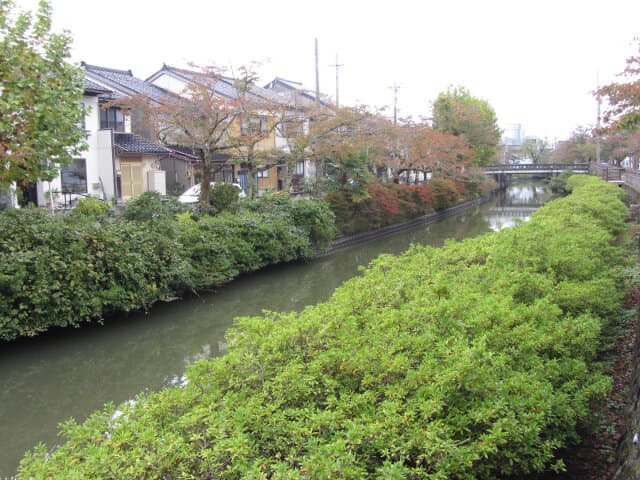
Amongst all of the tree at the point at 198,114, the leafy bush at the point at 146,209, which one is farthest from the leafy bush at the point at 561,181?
the leafy bush at the point at 146,209

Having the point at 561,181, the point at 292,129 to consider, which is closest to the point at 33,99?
the point at 292,129

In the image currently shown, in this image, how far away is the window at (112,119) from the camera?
940 inches

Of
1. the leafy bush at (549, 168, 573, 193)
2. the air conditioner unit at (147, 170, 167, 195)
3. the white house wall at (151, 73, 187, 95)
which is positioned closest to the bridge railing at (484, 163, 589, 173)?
the leafy bush at (549, 168, 573, 193)

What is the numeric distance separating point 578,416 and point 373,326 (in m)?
1.64

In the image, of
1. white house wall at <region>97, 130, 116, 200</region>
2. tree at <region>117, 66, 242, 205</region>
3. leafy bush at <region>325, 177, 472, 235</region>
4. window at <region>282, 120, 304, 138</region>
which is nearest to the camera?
tree at <region>117, 66, 242, 205</region>

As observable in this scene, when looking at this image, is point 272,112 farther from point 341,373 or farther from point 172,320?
point 341,373

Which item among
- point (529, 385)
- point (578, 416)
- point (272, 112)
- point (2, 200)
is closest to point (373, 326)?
point (529, 385)

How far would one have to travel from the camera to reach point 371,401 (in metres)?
3.24

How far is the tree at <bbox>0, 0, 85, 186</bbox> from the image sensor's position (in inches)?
357

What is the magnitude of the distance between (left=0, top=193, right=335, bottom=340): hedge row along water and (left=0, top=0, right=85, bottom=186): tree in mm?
Answer: 975

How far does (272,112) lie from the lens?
17.7 meters

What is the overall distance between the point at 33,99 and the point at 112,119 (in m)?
16.2

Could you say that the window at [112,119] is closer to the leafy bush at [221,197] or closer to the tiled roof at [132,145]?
the tiled roof at [132,145]

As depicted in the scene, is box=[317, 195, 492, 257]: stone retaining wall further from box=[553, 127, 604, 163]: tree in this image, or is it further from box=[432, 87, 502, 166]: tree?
box=[553, 127, 604, 163]: tree
